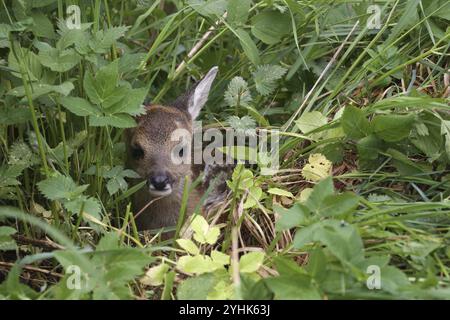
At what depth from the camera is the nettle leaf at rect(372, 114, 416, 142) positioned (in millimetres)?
3957

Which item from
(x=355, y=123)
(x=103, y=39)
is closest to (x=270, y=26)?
(x=355, y=123)

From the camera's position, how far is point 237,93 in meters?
4.52

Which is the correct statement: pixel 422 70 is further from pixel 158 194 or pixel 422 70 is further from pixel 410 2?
pixel 158 194

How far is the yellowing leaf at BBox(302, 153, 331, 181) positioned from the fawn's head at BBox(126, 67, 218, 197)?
78 cm

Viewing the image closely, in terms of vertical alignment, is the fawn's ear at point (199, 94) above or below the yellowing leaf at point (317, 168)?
above

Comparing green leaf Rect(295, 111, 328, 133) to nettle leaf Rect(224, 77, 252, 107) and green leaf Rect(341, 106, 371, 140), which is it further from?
nettle leaf Rect(224, 77, 252, 107)

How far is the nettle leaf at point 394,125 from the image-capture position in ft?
13.0

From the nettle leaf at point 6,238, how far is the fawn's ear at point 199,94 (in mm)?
1578

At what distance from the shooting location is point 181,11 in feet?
14.5

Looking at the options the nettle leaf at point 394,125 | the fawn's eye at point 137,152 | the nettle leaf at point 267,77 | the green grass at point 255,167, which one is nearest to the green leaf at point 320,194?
the green grass at point 255,167

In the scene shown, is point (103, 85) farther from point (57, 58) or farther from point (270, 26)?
point (270, 26)

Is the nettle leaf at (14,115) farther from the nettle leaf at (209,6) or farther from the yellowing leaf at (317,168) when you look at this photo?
the yellowing leaf at (317,168)

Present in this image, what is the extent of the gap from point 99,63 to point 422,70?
184 cm

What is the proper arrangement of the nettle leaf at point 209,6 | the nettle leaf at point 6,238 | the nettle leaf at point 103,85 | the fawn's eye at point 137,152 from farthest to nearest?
the fawn's eye at point 137,152 < the nettle leaf at point 209,6 < the nettle leaf at point 103,85 < the nettle leaf at point 6,238
